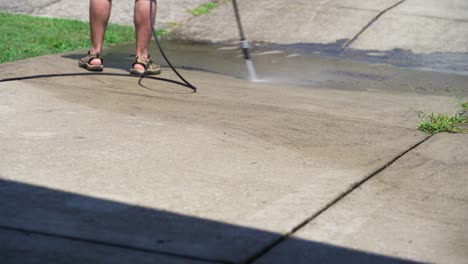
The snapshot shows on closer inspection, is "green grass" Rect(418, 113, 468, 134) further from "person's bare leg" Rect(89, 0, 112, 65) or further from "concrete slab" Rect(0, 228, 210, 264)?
"person's bare leg" Rect(89, 0, 112, 65)

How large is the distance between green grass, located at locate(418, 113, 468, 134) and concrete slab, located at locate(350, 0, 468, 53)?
2995mm

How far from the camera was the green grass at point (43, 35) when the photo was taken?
22.1 ft

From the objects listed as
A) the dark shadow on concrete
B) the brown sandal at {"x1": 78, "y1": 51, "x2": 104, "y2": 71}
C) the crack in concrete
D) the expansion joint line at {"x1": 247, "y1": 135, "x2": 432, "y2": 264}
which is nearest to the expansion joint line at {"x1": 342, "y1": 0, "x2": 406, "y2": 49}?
the brown sandal at {"x1": 78, "y1": 51, "x2": 104, "y2": 71}

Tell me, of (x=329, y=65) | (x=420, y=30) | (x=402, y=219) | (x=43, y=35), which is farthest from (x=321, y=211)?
(x=420, y=30)

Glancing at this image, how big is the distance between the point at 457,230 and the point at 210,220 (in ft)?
3.19

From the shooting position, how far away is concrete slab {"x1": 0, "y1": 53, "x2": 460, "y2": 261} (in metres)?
3.08

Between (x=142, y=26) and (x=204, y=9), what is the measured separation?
3362 mm

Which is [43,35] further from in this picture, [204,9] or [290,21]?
[290,21]

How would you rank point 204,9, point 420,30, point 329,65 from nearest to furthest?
1. point 329,65
2. point 420,30
3. point 204,9

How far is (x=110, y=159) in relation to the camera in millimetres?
3811

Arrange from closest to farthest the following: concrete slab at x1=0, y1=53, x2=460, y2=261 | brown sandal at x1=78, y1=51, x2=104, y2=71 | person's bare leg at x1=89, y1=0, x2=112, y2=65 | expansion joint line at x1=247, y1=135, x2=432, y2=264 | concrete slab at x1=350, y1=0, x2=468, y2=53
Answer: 1. expansion joint line at x1=247, y1=135, x2=432, y2=264
2. concrete slab at x1=0, y1=53, x2=460, y2=261
3. brown sandal at x1=78, y1=51, x2=104, y2=71
4. person's bare leg at x1=89, y1=0, x2=112, y2=65
5. concrete slab at x1=350, y1=0, x2=468, y2=53

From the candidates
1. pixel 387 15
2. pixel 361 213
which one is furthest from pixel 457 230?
pixel 387 15

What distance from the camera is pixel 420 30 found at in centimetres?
834

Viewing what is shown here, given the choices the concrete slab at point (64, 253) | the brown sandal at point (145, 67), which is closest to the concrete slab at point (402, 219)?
the concrete slab at point (64, 253)
